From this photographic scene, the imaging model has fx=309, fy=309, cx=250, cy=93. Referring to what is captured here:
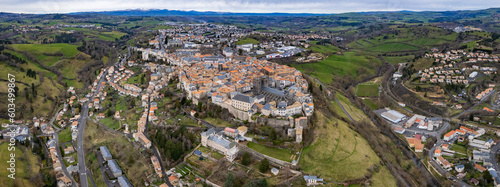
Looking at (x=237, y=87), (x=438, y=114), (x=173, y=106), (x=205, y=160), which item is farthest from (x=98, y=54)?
(x=438, y=114)

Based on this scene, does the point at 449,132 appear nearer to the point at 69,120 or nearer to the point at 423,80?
the point at 423,80

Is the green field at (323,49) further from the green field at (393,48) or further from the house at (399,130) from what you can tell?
the house at (399,130)

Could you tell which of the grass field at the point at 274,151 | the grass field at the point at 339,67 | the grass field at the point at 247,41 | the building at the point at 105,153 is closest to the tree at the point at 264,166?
the grass field at the point at 274,151

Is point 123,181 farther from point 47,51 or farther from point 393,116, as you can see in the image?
point 47,51

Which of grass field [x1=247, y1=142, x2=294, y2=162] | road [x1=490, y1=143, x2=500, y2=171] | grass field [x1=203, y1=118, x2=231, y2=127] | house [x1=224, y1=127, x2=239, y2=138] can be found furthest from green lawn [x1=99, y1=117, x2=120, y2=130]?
road [x1=490, y1=143, x2=500, y2=171]

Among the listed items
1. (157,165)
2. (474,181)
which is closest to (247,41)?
(157,165)

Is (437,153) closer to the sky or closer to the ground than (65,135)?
closer to the ground
